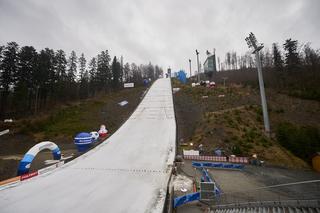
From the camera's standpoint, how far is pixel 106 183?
1038 centimetres

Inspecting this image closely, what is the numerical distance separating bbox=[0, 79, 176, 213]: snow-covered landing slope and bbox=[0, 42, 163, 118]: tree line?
33.8 meters

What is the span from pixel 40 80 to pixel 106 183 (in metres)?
44.8

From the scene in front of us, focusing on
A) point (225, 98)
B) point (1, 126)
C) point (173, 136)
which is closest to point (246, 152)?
point (173, 136)

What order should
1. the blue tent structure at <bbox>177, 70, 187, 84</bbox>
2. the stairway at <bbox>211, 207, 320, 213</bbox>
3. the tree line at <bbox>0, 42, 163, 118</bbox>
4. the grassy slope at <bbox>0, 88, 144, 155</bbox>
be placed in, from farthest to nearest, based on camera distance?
1. the blue tent structure at <bbox>177, 70, 187, 84</bbox>
2. the tree line at <bbox>0, 42, 163, 118</bbox>
3. the grassy slope at <bbox>0, 88, 144, 155</bbox>
4. the stairway at <bbox>211, 207, 320, 213</bbox>

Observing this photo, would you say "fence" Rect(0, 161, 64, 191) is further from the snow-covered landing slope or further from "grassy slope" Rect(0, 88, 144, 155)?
"grassy slope" Rect(0, 88, 144, 155)

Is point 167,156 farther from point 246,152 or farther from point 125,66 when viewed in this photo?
point 125,66

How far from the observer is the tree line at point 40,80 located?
38.7 meters

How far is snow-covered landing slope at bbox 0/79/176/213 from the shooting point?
810cm

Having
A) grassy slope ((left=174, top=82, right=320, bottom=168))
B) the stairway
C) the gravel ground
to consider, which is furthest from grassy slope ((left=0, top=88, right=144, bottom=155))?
the stairway

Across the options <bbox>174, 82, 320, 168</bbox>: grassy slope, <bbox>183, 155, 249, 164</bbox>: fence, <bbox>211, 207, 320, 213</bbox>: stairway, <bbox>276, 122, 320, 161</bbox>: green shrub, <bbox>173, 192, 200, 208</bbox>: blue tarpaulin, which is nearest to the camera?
<bbox>211, 207, 320, 213</bbox>: stairway

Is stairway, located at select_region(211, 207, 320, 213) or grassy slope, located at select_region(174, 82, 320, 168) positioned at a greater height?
grassy slope, located at select_region(174, 82, 320, 168)

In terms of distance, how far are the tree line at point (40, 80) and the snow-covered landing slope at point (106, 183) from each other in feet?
111

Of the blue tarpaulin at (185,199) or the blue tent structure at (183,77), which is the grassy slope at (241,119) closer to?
the blue tarpaulin at (185,199)

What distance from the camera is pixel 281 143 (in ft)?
70.3
